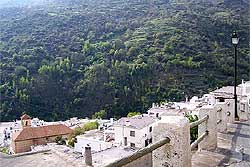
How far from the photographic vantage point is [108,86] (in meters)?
58.1

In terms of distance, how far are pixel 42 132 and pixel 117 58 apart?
104ft

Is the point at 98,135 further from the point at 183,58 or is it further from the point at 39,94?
the point at 183,58

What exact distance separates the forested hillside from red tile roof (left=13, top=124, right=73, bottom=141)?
47.9ft

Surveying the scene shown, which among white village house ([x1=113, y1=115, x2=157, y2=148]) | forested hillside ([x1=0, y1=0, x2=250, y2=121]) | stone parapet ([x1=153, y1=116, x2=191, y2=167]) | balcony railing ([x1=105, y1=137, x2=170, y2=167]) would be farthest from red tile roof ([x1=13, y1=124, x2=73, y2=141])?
balcony railing ([x1=105, y1=137, x2=170, y2=167])

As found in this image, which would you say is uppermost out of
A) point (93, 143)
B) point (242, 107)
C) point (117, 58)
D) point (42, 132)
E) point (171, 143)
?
point (171, 143)

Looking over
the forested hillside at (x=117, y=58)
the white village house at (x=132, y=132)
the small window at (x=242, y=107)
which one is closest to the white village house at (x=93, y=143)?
the white village house at (x=132, y=132)

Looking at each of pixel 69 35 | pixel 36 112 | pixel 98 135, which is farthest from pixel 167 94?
pixel 69 35

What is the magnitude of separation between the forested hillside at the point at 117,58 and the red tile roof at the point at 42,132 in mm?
14613

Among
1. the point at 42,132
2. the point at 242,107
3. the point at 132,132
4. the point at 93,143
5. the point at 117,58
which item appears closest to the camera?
the point at 242,107

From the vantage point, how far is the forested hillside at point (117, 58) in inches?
2192

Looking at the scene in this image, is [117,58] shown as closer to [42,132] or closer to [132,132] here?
[42,132]

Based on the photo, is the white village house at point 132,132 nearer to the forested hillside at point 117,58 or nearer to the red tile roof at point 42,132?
the red tile roof at point 42,132

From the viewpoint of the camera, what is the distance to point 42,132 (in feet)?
128

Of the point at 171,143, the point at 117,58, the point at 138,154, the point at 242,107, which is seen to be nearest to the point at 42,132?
the point at 117,58
